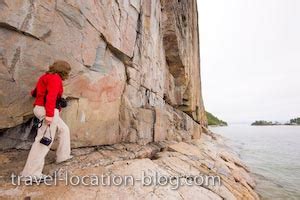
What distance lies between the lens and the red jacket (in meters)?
3.50

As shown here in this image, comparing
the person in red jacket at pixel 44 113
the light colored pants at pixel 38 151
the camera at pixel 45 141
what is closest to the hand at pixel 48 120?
the person in red jacket at pixel 44 113

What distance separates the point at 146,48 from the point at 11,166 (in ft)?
23.7

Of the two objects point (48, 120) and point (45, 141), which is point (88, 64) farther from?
point (45, 141)

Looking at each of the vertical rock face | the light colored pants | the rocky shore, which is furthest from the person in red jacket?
the vertical rock face

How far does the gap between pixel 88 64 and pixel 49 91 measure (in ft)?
7.09

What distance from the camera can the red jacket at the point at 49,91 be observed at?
11.5ft

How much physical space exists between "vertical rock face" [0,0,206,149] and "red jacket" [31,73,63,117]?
0.87m

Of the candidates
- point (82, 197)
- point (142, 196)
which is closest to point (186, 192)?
point (142, 196)

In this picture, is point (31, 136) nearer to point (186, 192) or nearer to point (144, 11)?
point (186, 192)

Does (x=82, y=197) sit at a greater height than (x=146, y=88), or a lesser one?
lesser

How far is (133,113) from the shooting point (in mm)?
7594

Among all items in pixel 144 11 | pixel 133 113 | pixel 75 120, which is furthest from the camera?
pixel 144 11

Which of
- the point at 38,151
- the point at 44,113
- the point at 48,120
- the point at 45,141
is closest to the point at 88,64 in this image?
the point at 44,113

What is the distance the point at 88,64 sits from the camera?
551cm
